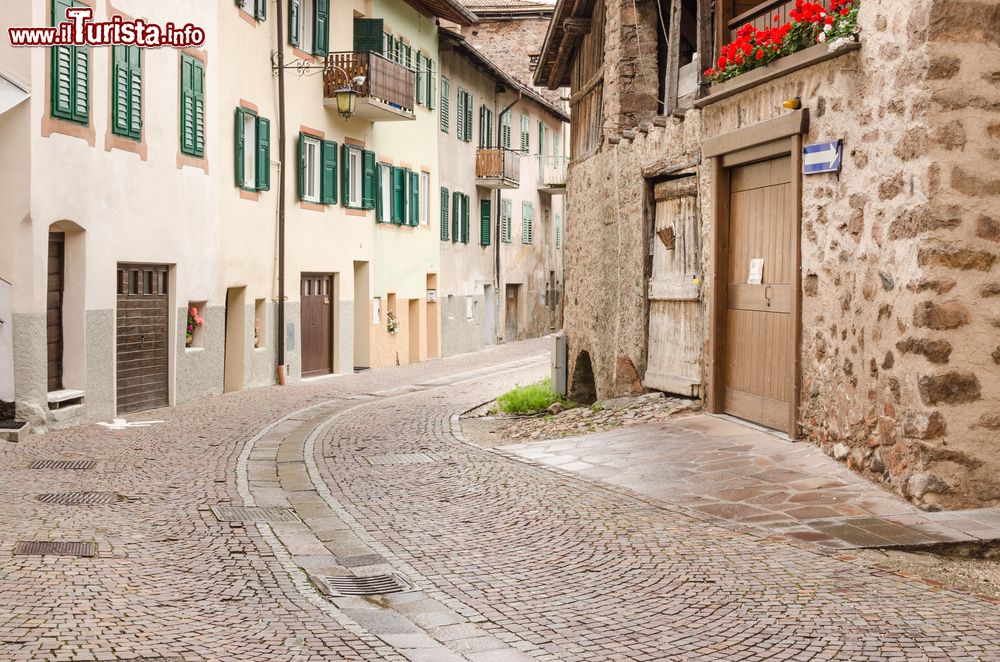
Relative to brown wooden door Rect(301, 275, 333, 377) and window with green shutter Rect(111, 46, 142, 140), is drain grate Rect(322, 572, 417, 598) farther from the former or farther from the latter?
brown wooden door Rect(301, 275, 333, 377)

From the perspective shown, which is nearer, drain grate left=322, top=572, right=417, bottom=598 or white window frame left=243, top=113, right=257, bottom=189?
drain grate left=322, top=572, right=417, bottom=598

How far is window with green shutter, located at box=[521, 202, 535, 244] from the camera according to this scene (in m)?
41.5

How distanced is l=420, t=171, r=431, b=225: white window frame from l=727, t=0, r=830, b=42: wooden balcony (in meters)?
18.7

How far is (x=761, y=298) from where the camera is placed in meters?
10.8

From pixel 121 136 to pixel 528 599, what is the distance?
11.4 meters

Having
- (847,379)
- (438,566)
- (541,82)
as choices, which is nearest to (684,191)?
(847,379)

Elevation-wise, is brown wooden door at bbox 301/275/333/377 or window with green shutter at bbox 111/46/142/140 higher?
window with green shutter at bbox 111/46/142/140

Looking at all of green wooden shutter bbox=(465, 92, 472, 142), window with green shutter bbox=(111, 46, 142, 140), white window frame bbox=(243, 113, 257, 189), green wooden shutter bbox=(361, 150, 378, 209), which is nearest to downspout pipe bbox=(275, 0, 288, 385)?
white window frame bbox=(243, 113, 257, 189)

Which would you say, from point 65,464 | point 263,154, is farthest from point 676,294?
point 263,154

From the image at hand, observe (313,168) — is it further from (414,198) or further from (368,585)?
(368,585)

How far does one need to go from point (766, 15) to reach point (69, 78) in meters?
8.18

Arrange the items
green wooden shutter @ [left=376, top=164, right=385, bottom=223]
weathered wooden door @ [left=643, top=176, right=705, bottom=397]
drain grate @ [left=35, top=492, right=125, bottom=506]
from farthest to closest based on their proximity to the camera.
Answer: green wooden shutter @ [left=376, top=164, right=385, bottom=223]
weathered wooden door @ [left=643, top=176, right=705, bottom=397]
drain grate @ [left=35, top=492, right=125, bottom=506]

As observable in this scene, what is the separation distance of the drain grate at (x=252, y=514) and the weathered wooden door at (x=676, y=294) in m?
5.28

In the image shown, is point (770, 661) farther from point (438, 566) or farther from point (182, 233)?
point (182, 233)
